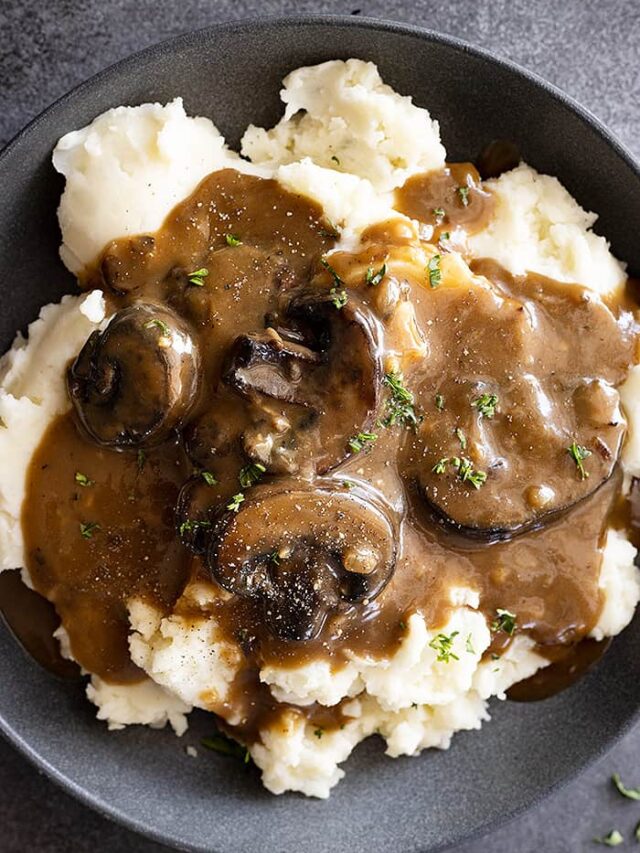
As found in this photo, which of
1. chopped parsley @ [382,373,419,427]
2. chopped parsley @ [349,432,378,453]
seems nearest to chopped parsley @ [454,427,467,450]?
chopped parsley @ [382,373,419,427]

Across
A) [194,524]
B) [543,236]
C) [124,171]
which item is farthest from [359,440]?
[124,171]

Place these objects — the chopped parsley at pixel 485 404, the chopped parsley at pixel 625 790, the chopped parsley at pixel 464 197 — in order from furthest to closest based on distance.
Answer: the chopped parsley at pixel 625 790
the chopped parsley at pixel 464 197
the chopped parsley at pixel 485 404

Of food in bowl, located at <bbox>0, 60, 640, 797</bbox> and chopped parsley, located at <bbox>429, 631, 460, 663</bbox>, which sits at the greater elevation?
food in bowl, located at <bbox>0, 60, 640, 797</bbox>

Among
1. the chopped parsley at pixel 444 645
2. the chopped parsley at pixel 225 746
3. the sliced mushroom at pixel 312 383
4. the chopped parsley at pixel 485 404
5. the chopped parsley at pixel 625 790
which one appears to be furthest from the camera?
the chopped parsley at pixel 625 790

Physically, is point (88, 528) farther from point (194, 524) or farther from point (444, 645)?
point (444, 645)

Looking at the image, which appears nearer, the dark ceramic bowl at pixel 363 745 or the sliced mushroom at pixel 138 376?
the sliced mushroom at pixel 138 376

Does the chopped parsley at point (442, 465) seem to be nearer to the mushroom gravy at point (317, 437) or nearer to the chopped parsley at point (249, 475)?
the mushroom gravy at point (317, 437)

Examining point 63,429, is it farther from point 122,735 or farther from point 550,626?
point 550,626

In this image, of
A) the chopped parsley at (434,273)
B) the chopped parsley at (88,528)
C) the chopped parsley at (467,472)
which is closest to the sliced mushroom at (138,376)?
the chopped parsley at (88,528)

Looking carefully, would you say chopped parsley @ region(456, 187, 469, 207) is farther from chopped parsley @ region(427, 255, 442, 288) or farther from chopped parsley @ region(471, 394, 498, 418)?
chopped parsley @ region(471, 394, 498, 418)
